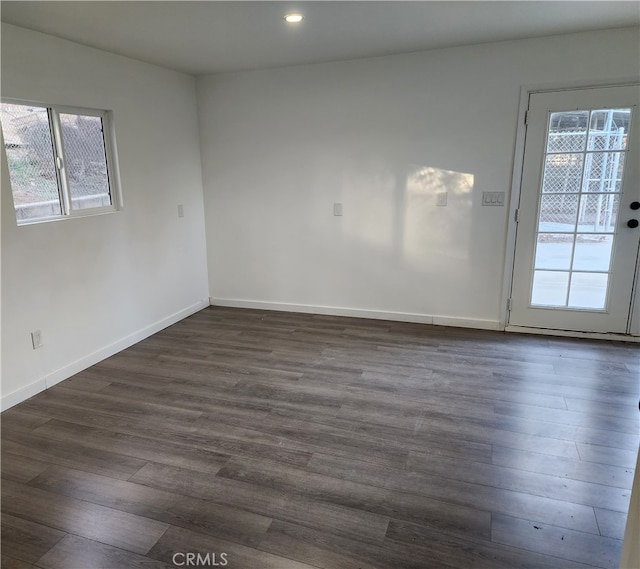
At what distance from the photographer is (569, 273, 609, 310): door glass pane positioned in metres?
3.83

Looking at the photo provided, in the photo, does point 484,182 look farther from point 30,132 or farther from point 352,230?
point 30,132

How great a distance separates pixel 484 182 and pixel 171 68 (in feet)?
10.3

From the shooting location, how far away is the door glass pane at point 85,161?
132 inches

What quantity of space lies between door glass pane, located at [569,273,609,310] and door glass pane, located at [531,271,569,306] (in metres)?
0.06

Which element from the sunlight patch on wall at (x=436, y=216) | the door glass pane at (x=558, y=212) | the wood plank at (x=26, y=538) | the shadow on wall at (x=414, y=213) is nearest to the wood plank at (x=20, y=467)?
the wood plank at (x=26, y=538)

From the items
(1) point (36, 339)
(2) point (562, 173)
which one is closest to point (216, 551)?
(1) point (36, 339)

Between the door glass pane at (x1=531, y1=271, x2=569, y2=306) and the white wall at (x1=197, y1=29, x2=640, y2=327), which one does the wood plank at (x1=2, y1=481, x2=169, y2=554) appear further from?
the door glass pane at (x1=531, y1=271, x2=569, y2=306)

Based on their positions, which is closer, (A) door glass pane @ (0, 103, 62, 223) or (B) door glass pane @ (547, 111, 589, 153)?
(A) door glass pane @ (0, 103, 62, 223)

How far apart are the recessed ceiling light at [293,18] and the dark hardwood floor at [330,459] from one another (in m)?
2.48

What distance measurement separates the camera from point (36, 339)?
3096 millimetres

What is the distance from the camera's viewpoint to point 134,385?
323cm

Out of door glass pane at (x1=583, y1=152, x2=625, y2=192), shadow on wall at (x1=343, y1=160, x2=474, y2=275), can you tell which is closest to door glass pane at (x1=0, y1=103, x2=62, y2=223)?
shadow on wall at (x1=343, y1=160, x2=474, y2=275)

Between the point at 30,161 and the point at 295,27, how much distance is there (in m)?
2.08

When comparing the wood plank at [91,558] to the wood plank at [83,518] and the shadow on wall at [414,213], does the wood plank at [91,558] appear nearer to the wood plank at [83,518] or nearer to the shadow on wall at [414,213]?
the wood plank at [83,518]
